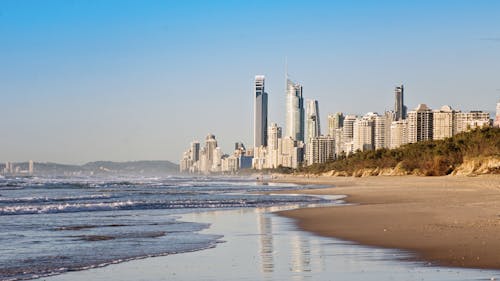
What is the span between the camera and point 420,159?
116812 millimetres

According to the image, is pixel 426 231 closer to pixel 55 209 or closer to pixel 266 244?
pixel 266 244

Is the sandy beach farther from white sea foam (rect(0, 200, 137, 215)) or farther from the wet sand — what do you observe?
white sea foam (rect(0, 200, 137, 215))

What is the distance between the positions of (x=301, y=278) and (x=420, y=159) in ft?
355

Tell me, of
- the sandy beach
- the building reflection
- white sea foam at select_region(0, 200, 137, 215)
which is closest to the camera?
the building reflection

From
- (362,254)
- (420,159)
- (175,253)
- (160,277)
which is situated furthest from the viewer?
(420,159)

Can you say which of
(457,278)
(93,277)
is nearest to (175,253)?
(93,277)

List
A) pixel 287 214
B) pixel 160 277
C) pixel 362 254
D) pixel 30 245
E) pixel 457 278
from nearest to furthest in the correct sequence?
pixel 457 278 < pixel 160 277 < pixel 362 254 < pixel 30 245 < pixel 287 214

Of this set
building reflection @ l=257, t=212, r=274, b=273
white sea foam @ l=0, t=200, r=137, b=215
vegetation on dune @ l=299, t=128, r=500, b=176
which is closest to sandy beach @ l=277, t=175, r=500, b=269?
building reflection @ l=257, t=212, r=274, b=273

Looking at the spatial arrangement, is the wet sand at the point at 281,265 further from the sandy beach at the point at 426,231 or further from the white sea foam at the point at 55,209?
the white sea foam at the point at 55,209

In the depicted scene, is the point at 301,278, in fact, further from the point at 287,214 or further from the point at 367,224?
the point at 287,214

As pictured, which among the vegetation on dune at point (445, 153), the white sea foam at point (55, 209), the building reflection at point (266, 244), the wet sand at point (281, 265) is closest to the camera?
the wet sand at point (281, 265)

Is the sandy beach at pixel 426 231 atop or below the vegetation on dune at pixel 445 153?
below

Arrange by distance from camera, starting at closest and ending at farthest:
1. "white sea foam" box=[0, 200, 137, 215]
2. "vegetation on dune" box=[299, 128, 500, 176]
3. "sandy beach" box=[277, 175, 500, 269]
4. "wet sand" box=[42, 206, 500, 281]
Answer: "wet sand" box=[42, 206, 500, 281] → "sandy beach" box=[277, 175, 500, 269] → "white sea foam" box=[0, 200, 137, 215] → "vegetation on dune" box=[299, 128, 500, 176]

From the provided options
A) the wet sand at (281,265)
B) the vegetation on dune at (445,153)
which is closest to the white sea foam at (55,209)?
the wet sand at (281,265)
